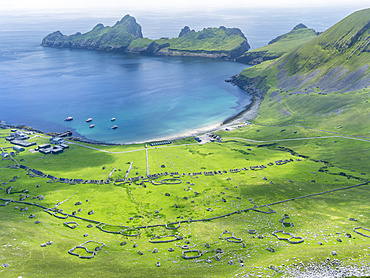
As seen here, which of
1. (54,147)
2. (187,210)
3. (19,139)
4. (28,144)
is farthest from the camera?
(19,139)

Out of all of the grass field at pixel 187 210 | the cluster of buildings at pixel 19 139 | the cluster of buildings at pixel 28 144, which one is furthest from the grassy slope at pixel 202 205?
the cluster of buildings at pixel 19 139

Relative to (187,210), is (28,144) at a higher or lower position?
higher

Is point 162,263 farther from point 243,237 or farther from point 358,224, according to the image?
point 358,224

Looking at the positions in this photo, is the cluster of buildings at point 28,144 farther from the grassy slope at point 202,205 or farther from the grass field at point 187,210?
the grass field at point 187,210

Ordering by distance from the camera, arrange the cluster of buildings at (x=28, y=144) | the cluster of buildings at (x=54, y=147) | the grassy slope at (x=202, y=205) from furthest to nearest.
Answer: the cluster of buildings at (x=28, y=144) < the cluster of buildings at (x=54, y=147) < the grassy slope at (x=202, y=205)

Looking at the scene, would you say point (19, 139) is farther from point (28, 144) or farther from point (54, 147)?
point (54, 147)

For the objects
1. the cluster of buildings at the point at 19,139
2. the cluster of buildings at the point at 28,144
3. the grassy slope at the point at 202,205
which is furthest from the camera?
the cluster of buildings at the point at 19,139

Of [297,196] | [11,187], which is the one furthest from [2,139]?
[297,196]

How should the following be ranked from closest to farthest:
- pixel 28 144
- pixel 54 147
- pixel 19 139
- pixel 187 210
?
1. pixel 187 210
2. pixel 54 147
3. pixel 28 144
4. pixel 19 139

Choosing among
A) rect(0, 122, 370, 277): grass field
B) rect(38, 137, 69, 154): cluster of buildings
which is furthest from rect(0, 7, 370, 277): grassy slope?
rect(38, 137, 69, 154): cluster of buildings

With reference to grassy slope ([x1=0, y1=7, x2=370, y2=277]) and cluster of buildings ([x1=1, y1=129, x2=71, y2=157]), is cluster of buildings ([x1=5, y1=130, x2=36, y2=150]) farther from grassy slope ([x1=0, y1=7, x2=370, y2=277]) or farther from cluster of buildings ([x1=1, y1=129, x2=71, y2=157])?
grassy slope ([x1=0, y1=7, x2=370, y2=277])

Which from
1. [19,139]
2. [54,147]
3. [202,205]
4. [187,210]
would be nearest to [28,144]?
[19,139]
